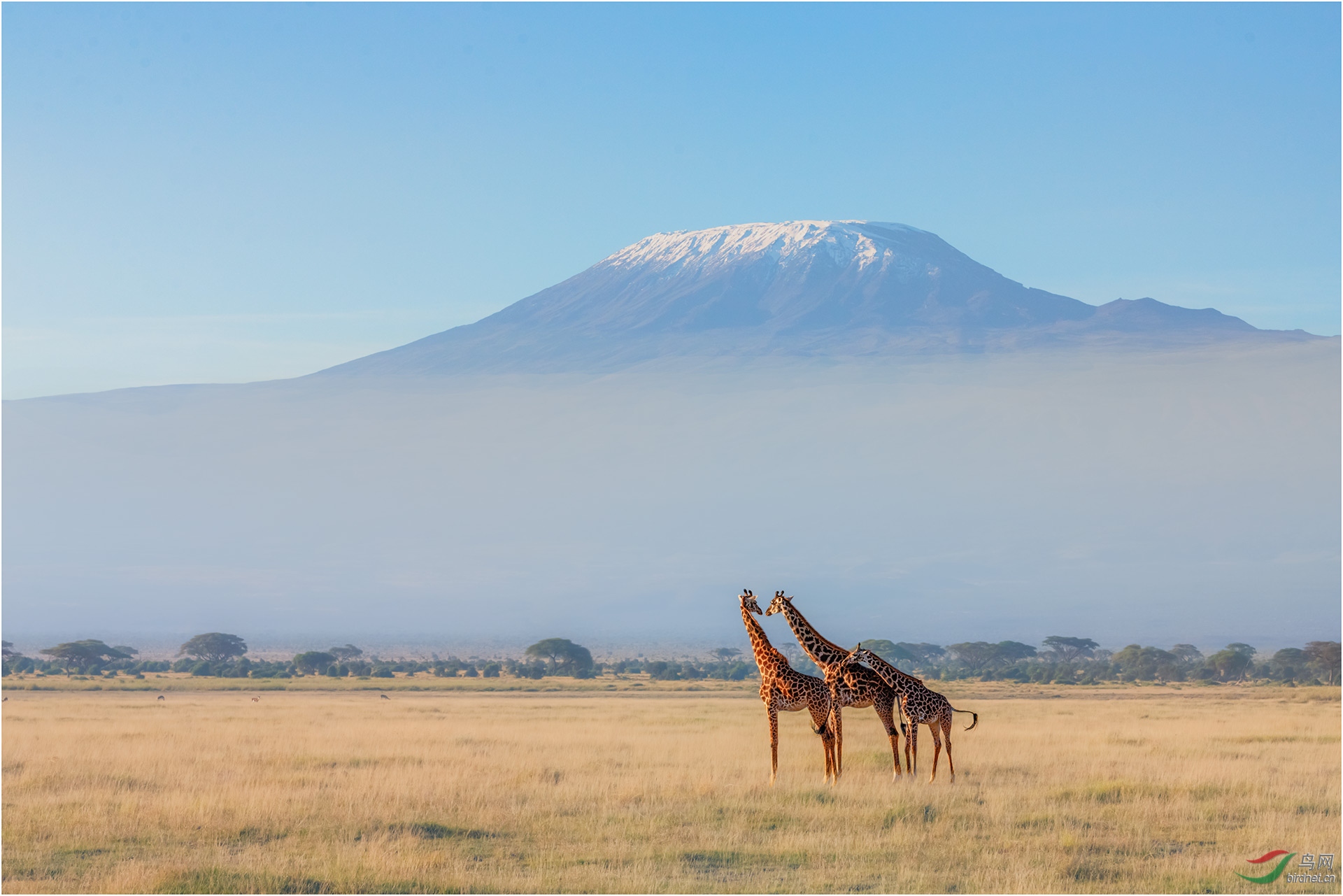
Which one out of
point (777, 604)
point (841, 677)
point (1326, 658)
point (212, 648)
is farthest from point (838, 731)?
point (212, 648)

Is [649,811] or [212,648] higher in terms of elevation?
[649,811]

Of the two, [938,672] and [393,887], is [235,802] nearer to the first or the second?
[393,887]

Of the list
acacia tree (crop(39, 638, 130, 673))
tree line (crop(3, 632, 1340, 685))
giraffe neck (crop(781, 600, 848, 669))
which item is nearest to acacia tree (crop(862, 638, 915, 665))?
tree line (crop(3, 632, 1340, 685))

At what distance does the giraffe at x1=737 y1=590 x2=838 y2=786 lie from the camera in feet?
49.6

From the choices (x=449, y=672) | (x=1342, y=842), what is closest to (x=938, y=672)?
(x=449, y=672)

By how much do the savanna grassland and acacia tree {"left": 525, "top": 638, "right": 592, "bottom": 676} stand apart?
67273mm

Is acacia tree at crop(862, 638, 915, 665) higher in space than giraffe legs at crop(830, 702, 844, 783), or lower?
lower

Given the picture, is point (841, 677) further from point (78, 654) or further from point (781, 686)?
point (78, 654)

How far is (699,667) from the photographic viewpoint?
4215 inches

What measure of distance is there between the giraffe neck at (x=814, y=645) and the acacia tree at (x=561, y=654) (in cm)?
8198

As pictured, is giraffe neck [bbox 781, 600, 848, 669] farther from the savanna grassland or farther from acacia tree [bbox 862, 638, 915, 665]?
acacia tree [bbox 862, 638, 915, 665]

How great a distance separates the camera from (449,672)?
83188 mm

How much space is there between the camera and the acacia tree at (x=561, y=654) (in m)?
97.7

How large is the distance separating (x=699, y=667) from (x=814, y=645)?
3673 inches
